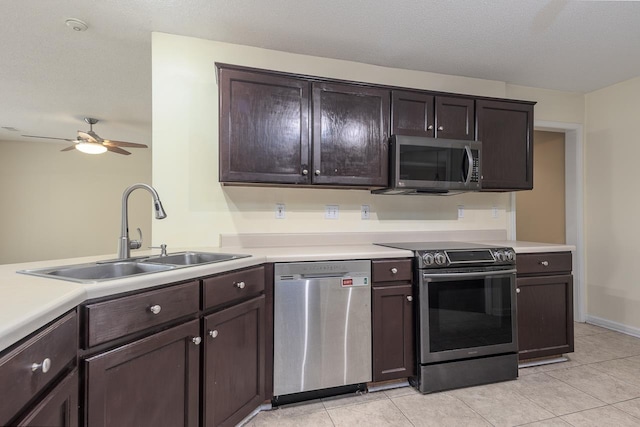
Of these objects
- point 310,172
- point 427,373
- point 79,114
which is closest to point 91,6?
point 310,172

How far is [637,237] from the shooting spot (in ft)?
10.1

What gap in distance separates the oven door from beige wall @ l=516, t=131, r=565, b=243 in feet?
7.29

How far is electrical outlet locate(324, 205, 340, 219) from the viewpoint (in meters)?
2.68

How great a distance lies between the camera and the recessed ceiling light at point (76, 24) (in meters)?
2.17

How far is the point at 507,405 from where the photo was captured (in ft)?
6.47

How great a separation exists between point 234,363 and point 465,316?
148cm

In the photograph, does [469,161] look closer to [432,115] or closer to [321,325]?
[432,115]

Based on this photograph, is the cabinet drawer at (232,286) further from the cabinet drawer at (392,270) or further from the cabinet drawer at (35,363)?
the cabinet drawer at (392,270)

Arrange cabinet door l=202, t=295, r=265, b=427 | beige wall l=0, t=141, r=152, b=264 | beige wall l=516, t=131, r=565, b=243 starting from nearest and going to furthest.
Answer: cabinet door l=202, t=295, r=265, b=427
beige wall l=516, t=131, r=565, b=243
beige wall l=0, t=141, r=152, b=264

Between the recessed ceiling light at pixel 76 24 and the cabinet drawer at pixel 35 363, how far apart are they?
84.0 inches

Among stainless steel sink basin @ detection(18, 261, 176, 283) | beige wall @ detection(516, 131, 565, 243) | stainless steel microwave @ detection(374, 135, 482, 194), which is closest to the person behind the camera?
stainless steel sink basin @ detection(18, 261, 176, 283)

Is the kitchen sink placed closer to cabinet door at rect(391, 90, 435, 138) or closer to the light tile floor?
the light tile floor

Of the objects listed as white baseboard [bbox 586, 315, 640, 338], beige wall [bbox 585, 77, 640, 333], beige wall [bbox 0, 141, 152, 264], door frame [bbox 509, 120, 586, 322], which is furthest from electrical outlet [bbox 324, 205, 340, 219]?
beige wall [bbox 0, 141, 152, 264]

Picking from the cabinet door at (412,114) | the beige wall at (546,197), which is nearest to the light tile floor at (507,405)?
the cabinet door at (412,114)
